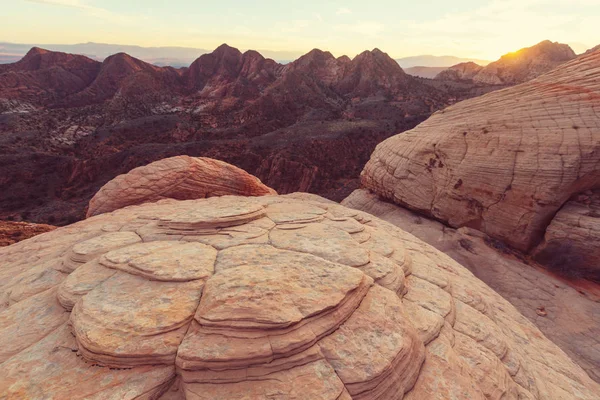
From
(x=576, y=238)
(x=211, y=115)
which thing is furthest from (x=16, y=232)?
(x=211, y=115)

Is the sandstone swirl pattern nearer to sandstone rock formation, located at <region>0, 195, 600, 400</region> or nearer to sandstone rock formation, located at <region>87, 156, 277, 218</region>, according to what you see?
sandstone rock formation, located at <region>0, 195, 600, 400</region>

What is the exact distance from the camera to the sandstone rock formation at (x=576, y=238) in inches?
399

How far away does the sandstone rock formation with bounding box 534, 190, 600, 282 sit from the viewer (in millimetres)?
10125

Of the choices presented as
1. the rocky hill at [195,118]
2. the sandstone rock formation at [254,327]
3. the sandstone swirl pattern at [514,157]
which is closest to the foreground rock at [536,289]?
the sandstone swirl pattern at [514,157]

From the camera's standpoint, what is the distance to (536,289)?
10.3 meters

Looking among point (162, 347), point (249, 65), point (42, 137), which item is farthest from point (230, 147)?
point (249, 65)

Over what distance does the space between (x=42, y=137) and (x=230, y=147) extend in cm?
3305

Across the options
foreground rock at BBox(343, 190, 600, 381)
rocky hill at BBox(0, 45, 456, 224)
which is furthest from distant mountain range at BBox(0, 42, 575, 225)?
foreground rock at BBox(343, 190, 600, 381)

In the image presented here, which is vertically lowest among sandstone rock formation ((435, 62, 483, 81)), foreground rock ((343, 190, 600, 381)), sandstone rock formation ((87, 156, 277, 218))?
foreground rock ((343, 190, 600, 381))

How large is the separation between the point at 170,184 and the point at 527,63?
10478 cm

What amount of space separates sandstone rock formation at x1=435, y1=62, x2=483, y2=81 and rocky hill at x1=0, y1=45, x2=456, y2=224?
27948 millimetres

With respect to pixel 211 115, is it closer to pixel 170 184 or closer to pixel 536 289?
pixel 170 184

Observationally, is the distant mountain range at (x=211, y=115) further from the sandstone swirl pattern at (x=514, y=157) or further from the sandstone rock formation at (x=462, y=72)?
the sandstone swirl pattern at (x=514, y=157)

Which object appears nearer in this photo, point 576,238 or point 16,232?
point 576,238
